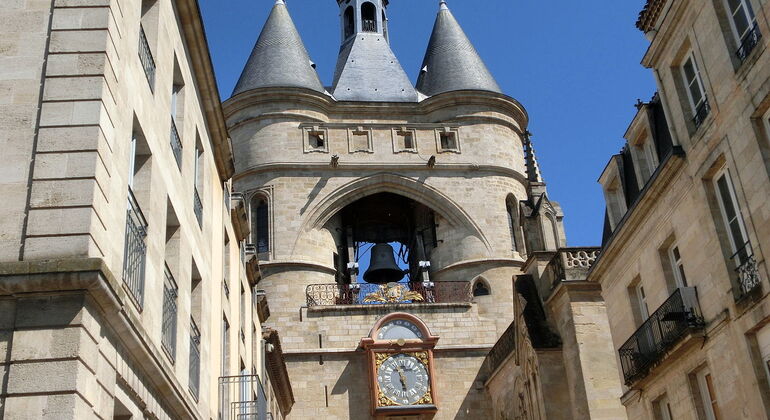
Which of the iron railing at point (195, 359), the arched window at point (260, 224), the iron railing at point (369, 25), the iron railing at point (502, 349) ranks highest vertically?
the iron railing at point (369, 25)

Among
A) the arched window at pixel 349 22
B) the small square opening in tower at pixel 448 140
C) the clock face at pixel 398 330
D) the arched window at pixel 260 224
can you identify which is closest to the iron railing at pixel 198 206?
the clock face at pixel 398 330

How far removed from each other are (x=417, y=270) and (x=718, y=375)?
17.6 metres

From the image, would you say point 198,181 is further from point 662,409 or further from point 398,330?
point 398,330

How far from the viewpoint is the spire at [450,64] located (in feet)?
93.8

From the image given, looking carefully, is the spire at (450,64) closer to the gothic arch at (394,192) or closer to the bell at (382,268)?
the gothic arch at (394,192)

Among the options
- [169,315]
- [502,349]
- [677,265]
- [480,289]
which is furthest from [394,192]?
[169,315]

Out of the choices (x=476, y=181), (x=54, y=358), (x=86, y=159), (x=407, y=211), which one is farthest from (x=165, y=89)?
(x=407, y=211)

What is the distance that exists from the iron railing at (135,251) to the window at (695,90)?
6.29 meters

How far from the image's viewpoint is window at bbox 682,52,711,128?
1045 centimetres

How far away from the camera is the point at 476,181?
2656cm

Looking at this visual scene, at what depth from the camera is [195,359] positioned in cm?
1030

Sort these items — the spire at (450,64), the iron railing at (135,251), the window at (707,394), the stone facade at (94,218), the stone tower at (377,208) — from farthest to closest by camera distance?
the spire at (450,64), the stone tower at (377,208), the window at (707,394), the iron railing at (135,251), the stone facade at (94,218)

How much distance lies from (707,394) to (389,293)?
14.7 metres

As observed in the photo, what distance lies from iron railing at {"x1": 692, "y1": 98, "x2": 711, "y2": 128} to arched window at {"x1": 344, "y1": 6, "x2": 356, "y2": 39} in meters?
25.1
